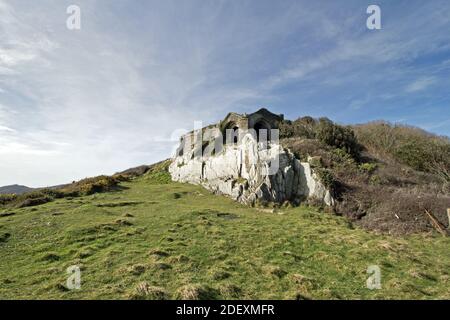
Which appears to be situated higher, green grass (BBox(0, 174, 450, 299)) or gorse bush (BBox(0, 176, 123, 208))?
gorse bush (BBox(0, 176, 123, 208))

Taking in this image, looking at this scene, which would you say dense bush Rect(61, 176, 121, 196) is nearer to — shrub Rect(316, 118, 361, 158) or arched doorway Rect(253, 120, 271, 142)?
arched doorway Rect(253, 120, 271, 142)

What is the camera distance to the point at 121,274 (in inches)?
408

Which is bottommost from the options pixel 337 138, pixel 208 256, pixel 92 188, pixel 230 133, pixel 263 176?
pixel 208 256

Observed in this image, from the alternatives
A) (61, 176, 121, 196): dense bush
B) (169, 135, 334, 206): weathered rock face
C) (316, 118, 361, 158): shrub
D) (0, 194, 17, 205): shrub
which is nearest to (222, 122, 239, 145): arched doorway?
(169, 135, 334, 206): weathered rock face

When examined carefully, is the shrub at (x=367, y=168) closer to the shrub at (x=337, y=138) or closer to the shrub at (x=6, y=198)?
the shrub at (x=337, y=138)

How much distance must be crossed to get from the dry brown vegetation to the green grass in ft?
7.30

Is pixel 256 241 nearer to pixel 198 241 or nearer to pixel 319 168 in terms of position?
pixel 198 241

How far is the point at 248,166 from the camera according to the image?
2716cm

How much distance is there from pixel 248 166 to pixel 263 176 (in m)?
2.51

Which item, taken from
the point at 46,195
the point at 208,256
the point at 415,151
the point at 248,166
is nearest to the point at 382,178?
the point at 248,166

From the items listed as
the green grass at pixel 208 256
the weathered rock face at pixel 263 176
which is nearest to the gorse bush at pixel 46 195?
the green grass at pixel 208 256

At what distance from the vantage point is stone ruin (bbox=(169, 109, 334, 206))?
24312 millimetres

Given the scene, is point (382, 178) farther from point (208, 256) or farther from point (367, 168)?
point (208, 256)

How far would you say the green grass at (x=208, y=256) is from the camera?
9484mm
